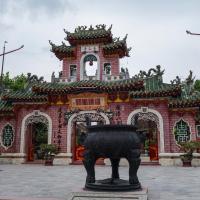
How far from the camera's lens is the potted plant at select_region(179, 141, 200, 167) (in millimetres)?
14984

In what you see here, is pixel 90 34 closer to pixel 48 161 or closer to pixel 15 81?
pixel 48 161

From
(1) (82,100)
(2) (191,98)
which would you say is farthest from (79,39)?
(2) (191,98)

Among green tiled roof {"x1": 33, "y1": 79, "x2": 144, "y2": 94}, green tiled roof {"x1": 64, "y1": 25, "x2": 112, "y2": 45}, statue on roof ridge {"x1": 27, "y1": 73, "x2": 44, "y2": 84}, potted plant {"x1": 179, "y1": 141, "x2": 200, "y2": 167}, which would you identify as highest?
green tiled roof {"x1": 64, "y1": 25, "x2": 112, "y2": 45}

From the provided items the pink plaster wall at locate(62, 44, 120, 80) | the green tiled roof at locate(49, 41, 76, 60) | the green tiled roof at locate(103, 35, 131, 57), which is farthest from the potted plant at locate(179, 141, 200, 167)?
the green tiled roof at locate(49, 41, 76, 60)

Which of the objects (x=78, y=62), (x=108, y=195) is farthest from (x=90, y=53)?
(x=108, y=195)

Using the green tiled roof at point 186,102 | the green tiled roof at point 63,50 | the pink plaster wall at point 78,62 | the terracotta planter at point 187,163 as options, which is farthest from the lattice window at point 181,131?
the green tiled roof at point 63,50

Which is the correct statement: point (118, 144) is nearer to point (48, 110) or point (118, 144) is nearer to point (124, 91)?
point (124, 91)

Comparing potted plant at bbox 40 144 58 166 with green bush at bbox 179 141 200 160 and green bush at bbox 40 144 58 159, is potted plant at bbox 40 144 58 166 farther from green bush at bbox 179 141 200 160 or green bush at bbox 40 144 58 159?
green bush at bbox 179 141 200 160

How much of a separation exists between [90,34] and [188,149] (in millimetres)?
9141

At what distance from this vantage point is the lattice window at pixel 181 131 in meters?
16.4

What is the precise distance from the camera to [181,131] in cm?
1650

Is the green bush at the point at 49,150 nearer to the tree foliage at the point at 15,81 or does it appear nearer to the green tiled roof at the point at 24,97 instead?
the green tiled roof at the point at 24,97

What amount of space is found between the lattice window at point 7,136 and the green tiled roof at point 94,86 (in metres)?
3.33

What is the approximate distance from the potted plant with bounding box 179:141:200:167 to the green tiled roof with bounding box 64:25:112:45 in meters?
8.10
